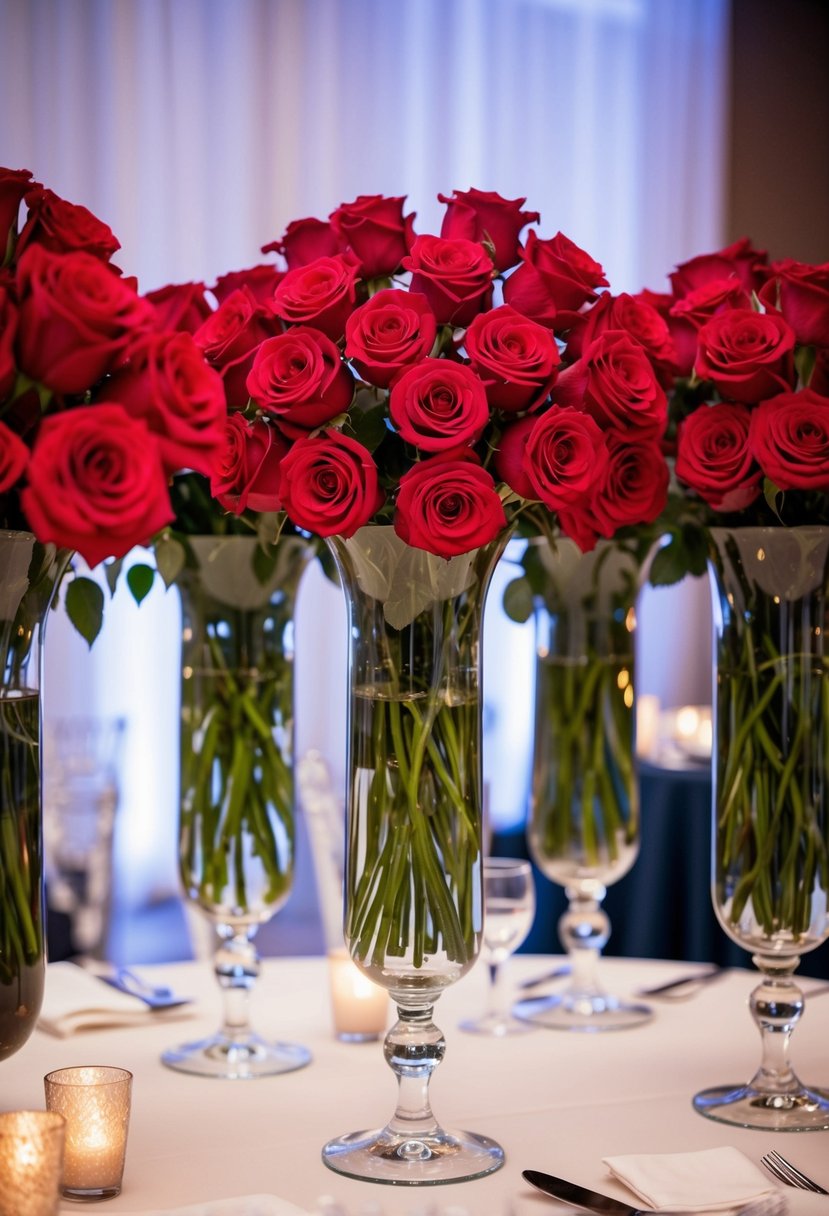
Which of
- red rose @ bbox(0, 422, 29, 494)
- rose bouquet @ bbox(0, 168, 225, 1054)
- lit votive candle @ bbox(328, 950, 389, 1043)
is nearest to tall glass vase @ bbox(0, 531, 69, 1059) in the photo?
rose bouquet @ bbox(0, 168, 225, 1054)

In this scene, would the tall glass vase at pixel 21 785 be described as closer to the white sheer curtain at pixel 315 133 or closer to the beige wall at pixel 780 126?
the white sheer curtain at pixel 315 133

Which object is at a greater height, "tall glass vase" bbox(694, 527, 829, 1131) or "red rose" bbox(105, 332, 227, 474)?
"red rose" bbox(105, 332, 227, 474)

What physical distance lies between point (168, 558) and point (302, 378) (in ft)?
1.08

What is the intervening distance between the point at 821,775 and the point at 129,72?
4337 millimetres

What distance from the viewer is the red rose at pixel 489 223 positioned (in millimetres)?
1158

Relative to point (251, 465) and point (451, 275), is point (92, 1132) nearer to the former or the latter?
point (251, 465)

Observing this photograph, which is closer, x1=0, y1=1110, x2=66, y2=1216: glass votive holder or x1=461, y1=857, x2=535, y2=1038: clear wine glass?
x1=0, y1=1110, x2=66, y2=1216: glass votive holder

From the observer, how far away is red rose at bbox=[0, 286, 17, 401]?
879mm

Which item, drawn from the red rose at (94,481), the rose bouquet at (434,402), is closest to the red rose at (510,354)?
the rose bouquet at (434,402)

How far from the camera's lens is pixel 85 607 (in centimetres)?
119

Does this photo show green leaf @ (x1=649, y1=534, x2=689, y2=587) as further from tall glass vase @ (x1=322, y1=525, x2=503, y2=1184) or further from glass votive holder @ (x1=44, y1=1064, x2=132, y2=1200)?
glass votive holder @ (x1=44, y1=1064, x2=132, y2=1200)

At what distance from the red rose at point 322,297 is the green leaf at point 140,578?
0.32 metres

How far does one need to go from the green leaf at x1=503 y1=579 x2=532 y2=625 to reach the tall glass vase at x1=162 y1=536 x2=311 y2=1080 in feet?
0.72

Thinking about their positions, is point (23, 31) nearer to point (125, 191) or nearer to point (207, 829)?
point (125, 191)
